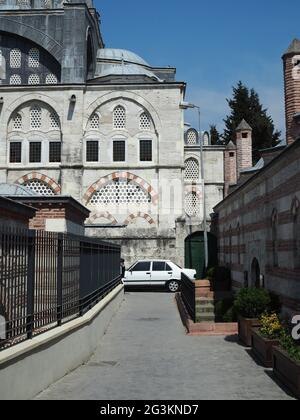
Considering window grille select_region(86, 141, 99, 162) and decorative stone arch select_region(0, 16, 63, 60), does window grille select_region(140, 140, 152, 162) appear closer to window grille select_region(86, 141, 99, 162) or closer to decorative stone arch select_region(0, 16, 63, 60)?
window grille select_region(86, 141, 99, 162)

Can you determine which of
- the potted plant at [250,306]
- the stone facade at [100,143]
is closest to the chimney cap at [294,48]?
the potted plant at [250,306]

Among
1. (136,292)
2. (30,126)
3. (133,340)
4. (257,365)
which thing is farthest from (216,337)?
(30,126)

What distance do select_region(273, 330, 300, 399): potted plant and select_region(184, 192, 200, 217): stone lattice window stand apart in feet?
102

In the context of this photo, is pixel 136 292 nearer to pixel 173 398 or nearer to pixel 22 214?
pixel 22 214

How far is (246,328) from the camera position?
35.4ft

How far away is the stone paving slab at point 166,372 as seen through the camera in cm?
696

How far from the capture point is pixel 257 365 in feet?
29.4

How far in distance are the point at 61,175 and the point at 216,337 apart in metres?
24.6

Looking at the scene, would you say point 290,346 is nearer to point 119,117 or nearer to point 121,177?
point 121,177

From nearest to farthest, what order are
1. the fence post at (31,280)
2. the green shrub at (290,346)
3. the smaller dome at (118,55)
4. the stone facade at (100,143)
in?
the green shrub at (290,346) → the fence post at (31,280) → the stone facade at (100,143) → the smaller dome at (118,55)

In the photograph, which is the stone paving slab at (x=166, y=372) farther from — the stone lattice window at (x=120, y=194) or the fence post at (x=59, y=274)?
the stone lattice window at (x=120, y=194)

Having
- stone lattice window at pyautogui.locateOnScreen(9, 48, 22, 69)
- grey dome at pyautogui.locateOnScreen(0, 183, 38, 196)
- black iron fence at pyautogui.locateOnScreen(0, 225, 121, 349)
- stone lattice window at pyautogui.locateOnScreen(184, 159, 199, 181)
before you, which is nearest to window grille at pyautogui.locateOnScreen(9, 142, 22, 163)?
stone lattice window at pyautogui.locateOnScreen(9, 48, 22, 69)

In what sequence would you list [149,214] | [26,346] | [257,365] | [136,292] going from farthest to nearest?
[149,214], [136,292], [257,365], [26,346]

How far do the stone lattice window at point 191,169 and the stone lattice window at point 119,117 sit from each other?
7.17 m
